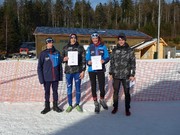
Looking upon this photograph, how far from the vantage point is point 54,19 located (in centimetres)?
7881

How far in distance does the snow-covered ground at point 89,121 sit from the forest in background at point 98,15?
59.4 m

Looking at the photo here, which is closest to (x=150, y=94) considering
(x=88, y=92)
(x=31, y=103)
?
(x=88, y=92)

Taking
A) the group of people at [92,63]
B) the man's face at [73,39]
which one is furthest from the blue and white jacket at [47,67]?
the man's face at [73,39]

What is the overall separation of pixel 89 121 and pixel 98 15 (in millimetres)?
78331

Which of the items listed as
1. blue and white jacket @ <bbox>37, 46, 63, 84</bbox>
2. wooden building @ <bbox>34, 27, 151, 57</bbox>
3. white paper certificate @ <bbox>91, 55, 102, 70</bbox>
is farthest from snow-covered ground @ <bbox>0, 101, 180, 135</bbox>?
wooden building @ <bbox>34, 27, 151, 57</bbox>

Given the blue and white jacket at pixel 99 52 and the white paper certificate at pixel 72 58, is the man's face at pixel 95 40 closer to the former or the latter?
the blue and white jacket at pixel 99 52

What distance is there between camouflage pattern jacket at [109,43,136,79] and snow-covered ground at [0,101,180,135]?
0.91 m

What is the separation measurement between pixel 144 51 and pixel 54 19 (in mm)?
43810

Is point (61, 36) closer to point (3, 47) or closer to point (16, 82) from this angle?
Answer: point (3, 47)

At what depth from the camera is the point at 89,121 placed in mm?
6008

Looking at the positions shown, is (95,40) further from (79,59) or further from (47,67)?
(47,67)

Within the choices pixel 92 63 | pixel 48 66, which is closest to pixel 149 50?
pixel 92 63

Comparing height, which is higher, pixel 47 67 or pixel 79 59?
pixel 79 59

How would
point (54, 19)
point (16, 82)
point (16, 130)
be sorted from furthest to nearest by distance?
point (54, 19), point (16, 82), point (16, 130)
